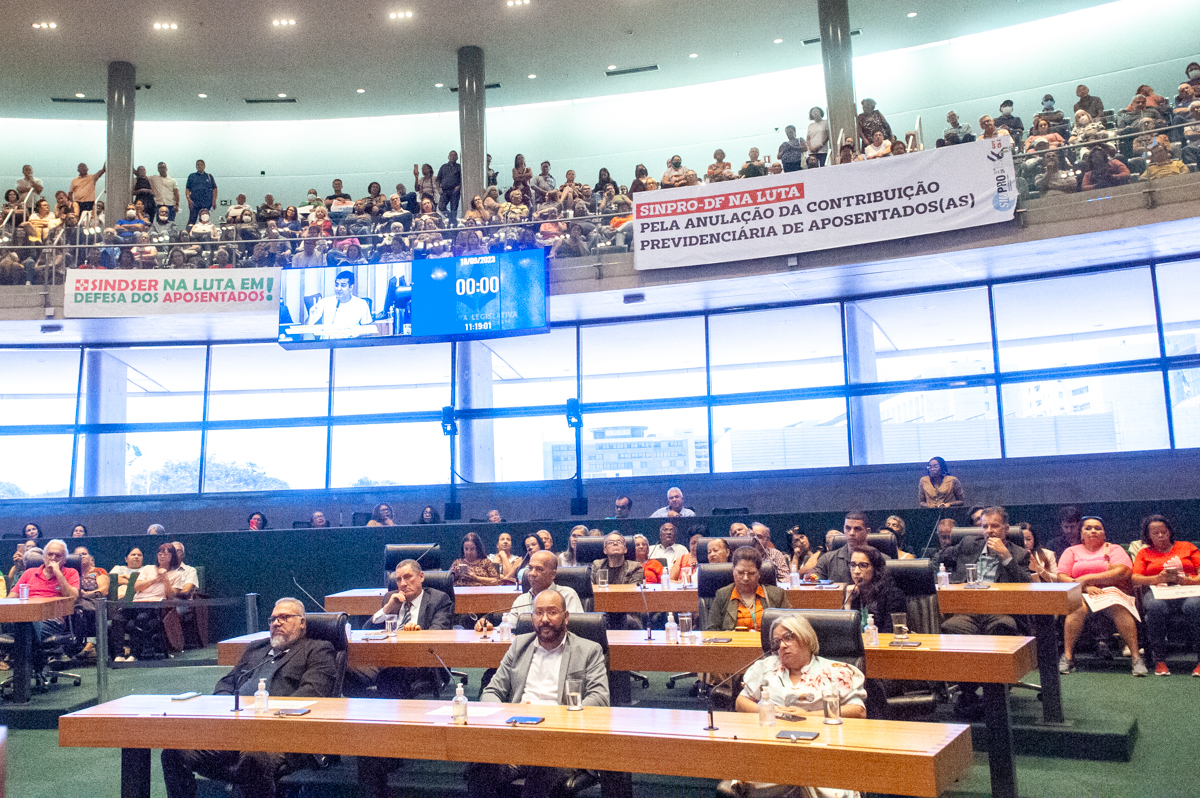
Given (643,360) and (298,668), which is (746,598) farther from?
(643,360)

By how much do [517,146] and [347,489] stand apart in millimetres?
8376

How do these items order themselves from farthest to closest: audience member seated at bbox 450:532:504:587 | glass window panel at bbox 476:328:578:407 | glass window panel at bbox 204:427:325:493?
1. glass window panel at bbox 204:427:325:493
2. glass window panel at bbox 476:328:578:407
3. audience member seated at bbox 450:532:504:587

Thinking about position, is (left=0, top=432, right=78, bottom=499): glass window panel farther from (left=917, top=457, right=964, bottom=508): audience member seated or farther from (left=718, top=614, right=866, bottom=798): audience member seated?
(left=718, top=614, right=866, bottom=798): audience member seated

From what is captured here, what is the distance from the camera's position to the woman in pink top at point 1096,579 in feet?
26.3

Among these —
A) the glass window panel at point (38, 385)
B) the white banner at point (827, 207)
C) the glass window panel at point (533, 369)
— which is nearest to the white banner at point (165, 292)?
the glass window panel at point (38, 385)

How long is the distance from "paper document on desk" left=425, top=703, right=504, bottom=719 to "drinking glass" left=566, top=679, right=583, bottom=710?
327 mm

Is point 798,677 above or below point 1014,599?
below

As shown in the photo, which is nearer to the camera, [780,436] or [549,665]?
[549,665]

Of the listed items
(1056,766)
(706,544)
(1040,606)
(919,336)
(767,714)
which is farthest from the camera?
(919,336)

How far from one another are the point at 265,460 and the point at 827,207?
10029 millimetres

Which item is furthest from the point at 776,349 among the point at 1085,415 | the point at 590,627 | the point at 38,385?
the point at 38,385

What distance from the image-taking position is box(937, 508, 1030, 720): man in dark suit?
636 cm

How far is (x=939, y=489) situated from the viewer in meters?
11.7

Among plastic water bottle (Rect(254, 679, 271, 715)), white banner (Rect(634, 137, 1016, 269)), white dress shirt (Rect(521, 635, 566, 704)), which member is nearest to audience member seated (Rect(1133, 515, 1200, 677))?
white banner (Rect(634, 137, 1016, 269))
